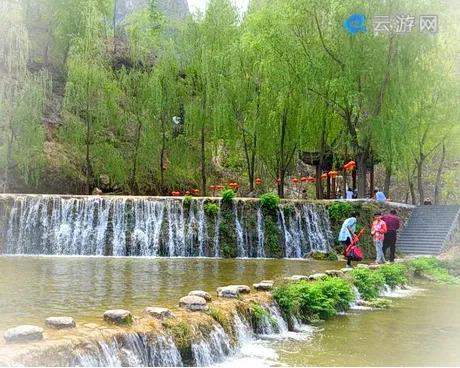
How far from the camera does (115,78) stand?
879 inches

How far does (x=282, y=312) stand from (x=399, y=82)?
10904 mm

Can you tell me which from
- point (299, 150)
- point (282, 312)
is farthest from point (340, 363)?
point (299, 150)

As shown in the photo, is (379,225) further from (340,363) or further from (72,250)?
(72,250)

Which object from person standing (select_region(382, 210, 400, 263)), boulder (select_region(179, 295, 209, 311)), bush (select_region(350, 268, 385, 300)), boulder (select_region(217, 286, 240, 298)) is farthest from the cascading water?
boulder (select_region(179, 295, 209, 311))

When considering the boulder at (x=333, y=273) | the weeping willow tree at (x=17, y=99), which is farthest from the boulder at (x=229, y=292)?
the weeping willow tree at (x=17, y=99)

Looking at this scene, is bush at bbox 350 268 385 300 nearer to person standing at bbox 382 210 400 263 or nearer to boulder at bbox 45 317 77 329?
person standing at bbox 382 210 400 263

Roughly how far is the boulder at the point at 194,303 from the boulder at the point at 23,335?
202 centimetres

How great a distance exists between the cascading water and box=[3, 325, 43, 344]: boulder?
11.4 metres

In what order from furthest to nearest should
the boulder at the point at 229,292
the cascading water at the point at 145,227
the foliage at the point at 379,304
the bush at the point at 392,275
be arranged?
1. the cascading water at the point at 145,227
2. the bush at the point at 392,275
3. the foliage at the point at 379,304
4. the boulder at the point at 229,292

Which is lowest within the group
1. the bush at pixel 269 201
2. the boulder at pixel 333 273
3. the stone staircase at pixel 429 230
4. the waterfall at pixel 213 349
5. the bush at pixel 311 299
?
the waterfall at pixel 213 349

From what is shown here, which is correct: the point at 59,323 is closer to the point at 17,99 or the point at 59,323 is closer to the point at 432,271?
the point at 432,271

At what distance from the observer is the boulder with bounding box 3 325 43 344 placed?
4.30 metres

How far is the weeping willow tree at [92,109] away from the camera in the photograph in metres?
20.2

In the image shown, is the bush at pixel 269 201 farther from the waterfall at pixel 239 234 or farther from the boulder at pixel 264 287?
the boulder at pixel 264 287
